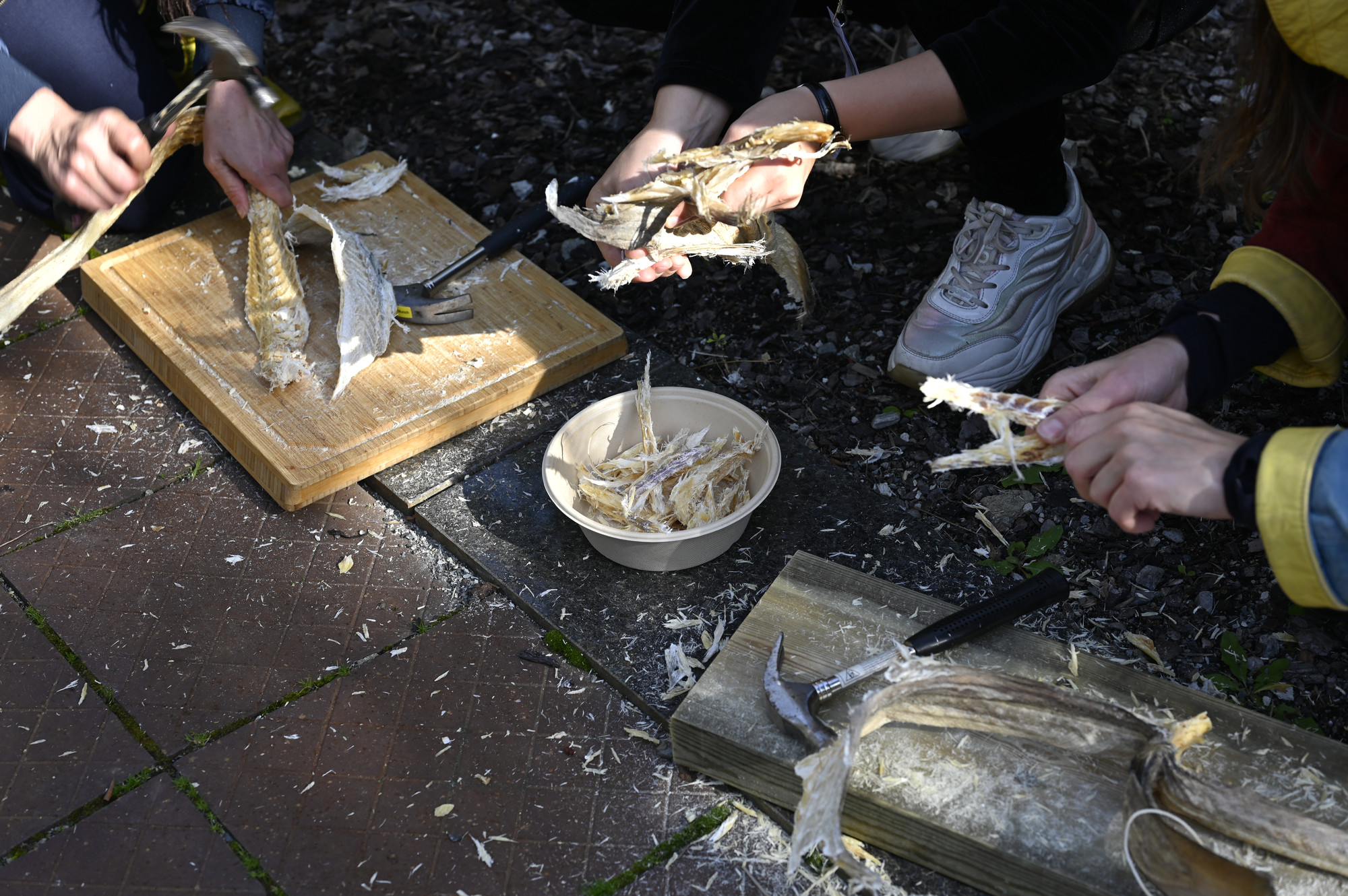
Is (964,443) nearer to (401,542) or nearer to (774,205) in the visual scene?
(774,205)

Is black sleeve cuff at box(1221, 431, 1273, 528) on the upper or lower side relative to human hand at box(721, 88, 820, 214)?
lower

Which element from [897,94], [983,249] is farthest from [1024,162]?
[897,94]

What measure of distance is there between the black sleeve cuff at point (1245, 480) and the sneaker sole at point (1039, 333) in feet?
4.43

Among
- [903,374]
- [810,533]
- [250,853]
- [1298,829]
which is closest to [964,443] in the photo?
[903,374]

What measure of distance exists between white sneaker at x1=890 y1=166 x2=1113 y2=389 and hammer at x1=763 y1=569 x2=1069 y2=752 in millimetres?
953

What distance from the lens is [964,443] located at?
2859mm

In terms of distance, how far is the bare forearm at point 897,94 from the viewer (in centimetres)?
231

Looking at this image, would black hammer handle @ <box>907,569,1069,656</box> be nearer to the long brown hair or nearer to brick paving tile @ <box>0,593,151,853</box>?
the long brown hair

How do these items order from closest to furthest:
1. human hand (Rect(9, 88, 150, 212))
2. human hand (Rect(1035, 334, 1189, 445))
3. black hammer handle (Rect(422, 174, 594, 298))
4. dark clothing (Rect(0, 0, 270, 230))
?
human hand (Rect(1035, 334, 1189, 445))
human hand (Rect(9, 88, 150, 212))
black hammer handle (Rect(422, 174, 594, 298))
dark clothing (Rect(0, 0, 270, 230))

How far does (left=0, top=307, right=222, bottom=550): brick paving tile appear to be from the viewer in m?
2.69

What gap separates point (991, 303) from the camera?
292 centimetres

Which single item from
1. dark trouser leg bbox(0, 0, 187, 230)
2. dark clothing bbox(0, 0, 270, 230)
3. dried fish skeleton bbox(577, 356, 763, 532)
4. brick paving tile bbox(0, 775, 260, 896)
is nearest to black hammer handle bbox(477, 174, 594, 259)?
dried fish skeleton bbox(577, 356, 763, 532)

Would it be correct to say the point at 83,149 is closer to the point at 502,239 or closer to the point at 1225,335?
the point at 502,239

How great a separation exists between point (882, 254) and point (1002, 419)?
66.9 inches
